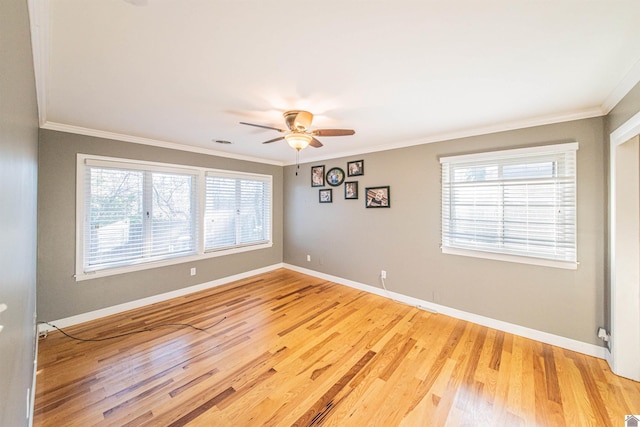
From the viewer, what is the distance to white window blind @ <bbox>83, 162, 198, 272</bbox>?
297 cm

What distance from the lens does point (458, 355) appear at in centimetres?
231

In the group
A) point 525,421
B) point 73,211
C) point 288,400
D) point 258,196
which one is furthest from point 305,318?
point 73,211

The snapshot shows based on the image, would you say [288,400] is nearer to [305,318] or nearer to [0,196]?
[305,318]

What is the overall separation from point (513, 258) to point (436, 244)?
82 centimetres

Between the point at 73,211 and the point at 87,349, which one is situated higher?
the point at 73,211

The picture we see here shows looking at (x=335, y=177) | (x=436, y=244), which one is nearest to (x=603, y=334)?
(x=436, y=244)

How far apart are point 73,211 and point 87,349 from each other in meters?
1.58

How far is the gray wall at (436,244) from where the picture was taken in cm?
231

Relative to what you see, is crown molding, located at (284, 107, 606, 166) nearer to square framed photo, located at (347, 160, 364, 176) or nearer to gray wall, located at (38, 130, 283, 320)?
square framed photo, located at (347, 160, 364, 176)

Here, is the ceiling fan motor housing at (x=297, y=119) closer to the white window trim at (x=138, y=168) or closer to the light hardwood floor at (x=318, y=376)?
the light hardwood floor at (x=318, y=376)

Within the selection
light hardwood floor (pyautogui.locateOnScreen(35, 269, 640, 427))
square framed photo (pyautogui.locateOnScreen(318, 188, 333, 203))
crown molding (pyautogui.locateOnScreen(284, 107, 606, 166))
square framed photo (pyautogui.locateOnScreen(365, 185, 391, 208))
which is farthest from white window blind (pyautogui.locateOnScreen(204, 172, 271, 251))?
square framed photo (pyautogui.locateOnScreen(365, 185, 391, 208))

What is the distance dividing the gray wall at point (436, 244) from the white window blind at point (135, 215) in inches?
82.5

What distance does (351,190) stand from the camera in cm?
413

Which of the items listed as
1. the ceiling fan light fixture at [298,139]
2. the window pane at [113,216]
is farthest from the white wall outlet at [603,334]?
the window pane at [113,216]
